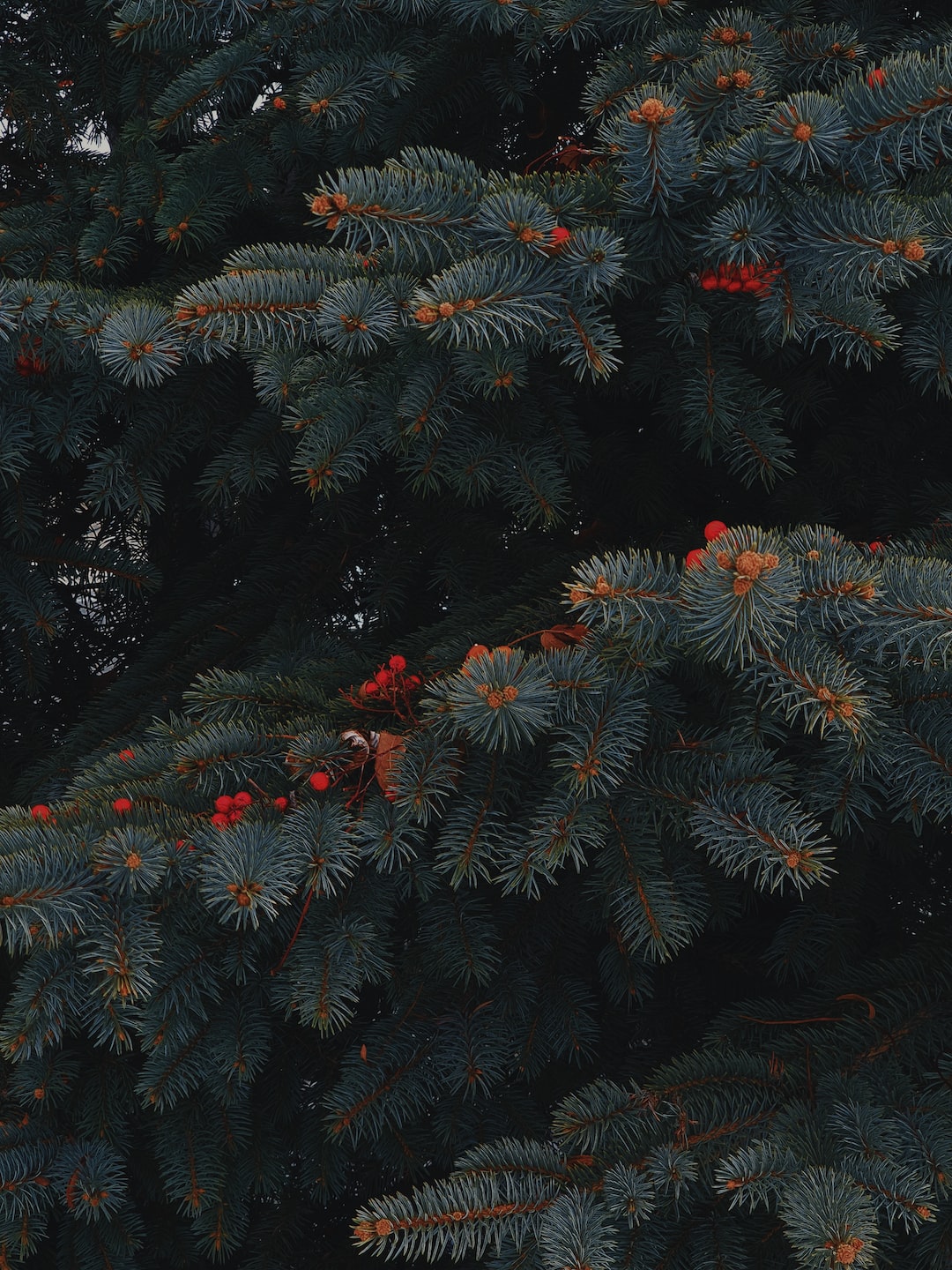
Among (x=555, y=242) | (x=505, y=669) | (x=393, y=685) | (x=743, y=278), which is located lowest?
(x=393, y=685)

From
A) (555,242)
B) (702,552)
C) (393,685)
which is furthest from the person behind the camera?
(393,685)

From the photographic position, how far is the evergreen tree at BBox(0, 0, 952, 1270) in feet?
4.46

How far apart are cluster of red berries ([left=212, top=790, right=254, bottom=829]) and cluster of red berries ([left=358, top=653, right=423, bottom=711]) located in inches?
9.9

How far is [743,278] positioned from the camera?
4.88 feet

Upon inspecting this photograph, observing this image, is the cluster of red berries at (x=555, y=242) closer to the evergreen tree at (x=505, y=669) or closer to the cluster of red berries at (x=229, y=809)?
the evergreen tree at (x=505, y=669)

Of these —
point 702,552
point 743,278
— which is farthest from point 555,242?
point 702,552

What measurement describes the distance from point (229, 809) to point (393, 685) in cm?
32

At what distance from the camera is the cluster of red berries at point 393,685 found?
160 cm

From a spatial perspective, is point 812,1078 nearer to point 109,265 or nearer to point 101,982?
point 101,982

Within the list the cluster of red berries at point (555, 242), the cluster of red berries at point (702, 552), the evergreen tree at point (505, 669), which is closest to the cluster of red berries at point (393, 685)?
the evergreen tree at point (505, 669)

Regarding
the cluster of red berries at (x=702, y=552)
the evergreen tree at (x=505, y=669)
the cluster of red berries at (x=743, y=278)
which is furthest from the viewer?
the cluster of red berries at (x=743, y=278)

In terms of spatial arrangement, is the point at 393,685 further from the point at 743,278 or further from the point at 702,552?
the point at 743,278

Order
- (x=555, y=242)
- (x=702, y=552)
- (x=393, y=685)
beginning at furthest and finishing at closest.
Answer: (x=393, y=685) → (x=555, y=242) → (x=702, y=552)

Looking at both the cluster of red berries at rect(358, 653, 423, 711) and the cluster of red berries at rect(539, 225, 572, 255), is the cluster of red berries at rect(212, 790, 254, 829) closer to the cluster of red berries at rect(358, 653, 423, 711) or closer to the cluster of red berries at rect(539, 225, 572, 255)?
the cluster of red berries at rect(358, 653, 423, 711)
